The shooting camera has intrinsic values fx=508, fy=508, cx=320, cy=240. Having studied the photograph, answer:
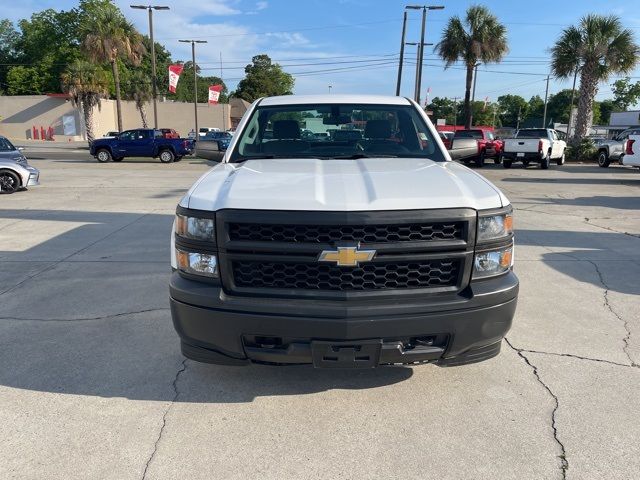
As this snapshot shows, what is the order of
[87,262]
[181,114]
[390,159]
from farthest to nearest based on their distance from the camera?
[181,114] < [87,262] < [390,159]

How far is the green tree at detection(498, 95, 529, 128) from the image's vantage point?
121 metres

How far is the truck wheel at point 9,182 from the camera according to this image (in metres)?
12.3

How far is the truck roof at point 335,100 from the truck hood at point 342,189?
4.36 ft

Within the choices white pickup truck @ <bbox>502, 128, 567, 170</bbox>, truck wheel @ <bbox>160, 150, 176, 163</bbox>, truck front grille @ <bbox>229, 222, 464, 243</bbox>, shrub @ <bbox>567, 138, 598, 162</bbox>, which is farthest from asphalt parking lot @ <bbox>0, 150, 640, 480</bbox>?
shrub @ <bbox>567, 138, 598, 162</bbox>

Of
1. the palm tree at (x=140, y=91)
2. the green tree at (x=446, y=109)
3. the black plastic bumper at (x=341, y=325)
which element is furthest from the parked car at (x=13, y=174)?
the green tree at (x=446, y=109)

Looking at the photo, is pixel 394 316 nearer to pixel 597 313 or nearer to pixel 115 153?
pixel 597 313

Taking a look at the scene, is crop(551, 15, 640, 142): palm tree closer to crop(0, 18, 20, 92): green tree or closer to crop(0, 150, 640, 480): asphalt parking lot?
crop(0, 150, 640, 480): asphalt parking lot

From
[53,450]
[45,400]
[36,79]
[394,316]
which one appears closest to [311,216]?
[394,316]

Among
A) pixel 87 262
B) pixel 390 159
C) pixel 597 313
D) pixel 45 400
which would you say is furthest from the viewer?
pixel 87 262

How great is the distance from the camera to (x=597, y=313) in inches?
182

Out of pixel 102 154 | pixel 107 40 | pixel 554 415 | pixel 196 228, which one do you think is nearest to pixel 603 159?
pixel 102 154

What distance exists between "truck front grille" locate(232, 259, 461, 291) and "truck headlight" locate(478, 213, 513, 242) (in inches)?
8.3

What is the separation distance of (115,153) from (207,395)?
79.0 feet

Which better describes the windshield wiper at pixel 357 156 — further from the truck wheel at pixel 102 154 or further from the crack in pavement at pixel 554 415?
the truck wheel at pixel 102 154
